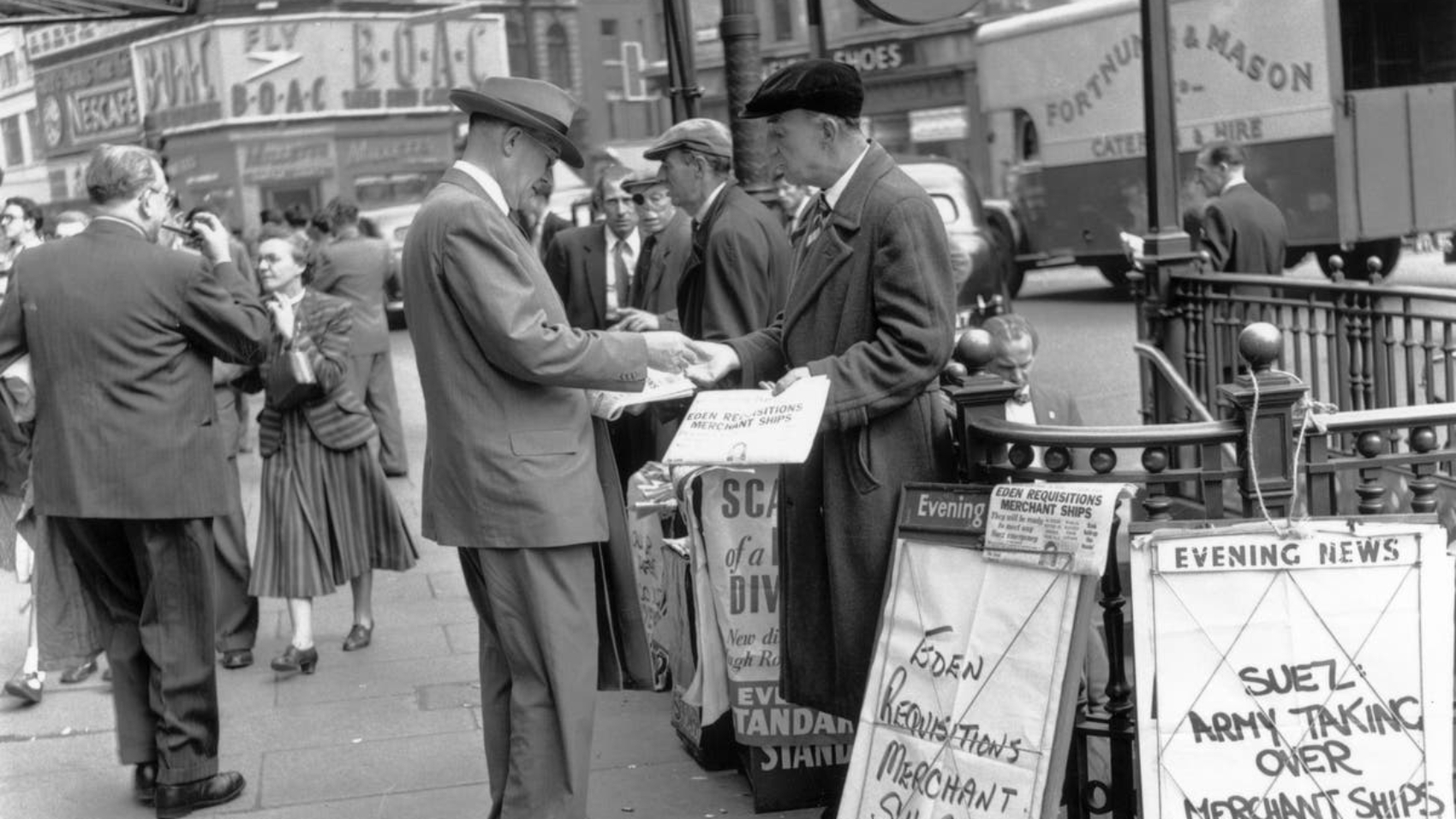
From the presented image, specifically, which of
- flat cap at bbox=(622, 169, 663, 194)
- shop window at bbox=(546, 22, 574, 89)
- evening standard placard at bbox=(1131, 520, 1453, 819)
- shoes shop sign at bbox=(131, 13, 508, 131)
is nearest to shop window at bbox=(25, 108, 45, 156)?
flat cap at bbox=(622, 169, 663, 194)

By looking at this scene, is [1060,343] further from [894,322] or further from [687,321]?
[894,322]

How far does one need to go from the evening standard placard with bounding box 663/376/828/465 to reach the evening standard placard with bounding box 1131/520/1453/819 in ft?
2.67

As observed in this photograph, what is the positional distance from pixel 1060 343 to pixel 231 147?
22.1 m

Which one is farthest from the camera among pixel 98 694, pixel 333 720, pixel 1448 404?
pixel 98 694

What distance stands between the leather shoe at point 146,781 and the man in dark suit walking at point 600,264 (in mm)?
3296

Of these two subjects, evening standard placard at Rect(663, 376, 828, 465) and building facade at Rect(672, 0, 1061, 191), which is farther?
building facade at Rect(672, 0, 1061, 191)

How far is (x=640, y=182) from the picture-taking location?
7.52 metres

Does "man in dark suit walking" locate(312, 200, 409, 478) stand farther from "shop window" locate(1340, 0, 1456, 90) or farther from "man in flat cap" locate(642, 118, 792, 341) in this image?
"shop window" locate(1340, 0, 1456, 90)

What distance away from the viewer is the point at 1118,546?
3.94 m

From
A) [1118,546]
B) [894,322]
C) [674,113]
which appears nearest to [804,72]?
[894,322]

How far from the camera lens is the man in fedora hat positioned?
4.18m

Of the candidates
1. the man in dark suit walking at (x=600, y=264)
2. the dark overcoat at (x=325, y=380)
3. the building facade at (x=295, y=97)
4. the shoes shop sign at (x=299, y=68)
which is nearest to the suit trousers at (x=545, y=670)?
the dark overcoat at (x=325, y=380)

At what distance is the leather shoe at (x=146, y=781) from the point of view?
5.43 meters

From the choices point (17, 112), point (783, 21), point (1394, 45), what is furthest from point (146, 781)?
point (783, 21)
